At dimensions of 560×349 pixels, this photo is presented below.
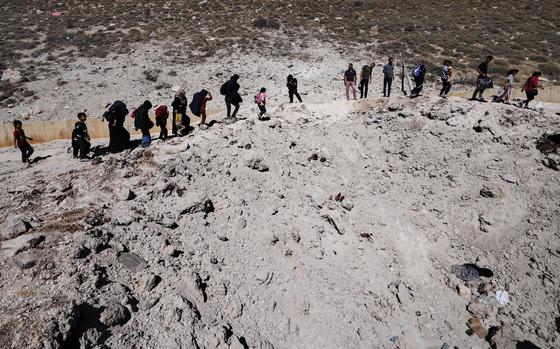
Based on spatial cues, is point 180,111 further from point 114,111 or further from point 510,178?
point 510,178

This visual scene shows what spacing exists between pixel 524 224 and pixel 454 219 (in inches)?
58.5

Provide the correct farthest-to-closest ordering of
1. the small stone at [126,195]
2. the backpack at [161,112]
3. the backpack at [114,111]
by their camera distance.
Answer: the backpack at [161,112], the backpack at [114,111], the small stone at [126,195]

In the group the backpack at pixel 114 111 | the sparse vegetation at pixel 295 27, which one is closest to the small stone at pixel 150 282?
the backpack at pixel 114 111

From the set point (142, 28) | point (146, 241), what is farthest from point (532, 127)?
point (142, 28)

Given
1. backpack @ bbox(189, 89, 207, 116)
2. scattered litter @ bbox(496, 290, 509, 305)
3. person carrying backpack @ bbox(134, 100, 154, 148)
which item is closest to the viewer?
scattered litter @ bbox(496, 290, 509, 305)

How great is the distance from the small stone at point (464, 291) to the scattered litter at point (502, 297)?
21.2 inches

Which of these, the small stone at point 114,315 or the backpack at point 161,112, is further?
the backpack at point 161,112

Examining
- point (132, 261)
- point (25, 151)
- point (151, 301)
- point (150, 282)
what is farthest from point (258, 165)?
point (25, 151)

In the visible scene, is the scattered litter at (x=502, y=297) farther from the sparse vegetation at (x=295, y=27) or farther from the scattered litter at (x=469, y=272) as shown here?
the sparse vegetation at (x=295, y=27)

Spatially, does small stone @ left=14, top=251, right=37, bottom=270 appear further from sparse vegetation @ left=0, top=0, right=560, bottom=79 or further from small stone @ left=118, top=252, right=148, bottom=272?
sparse vegetation @ left=0, top=0, right=560, bottom=79

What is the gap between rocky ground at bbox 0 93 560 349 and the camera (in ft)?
21.2

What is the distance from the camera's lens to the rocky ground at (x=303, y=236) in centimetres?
647

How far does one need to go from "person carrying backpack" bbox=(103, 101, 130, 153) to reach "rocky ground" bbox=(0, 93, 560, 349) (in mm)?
1045

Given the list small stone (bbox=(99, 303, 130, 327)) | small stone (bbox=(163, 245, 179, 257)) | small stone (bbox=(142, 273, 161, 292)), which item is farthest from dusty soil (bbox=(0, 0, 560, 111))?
small stone (bbox=(99, 303, 130, 327))
